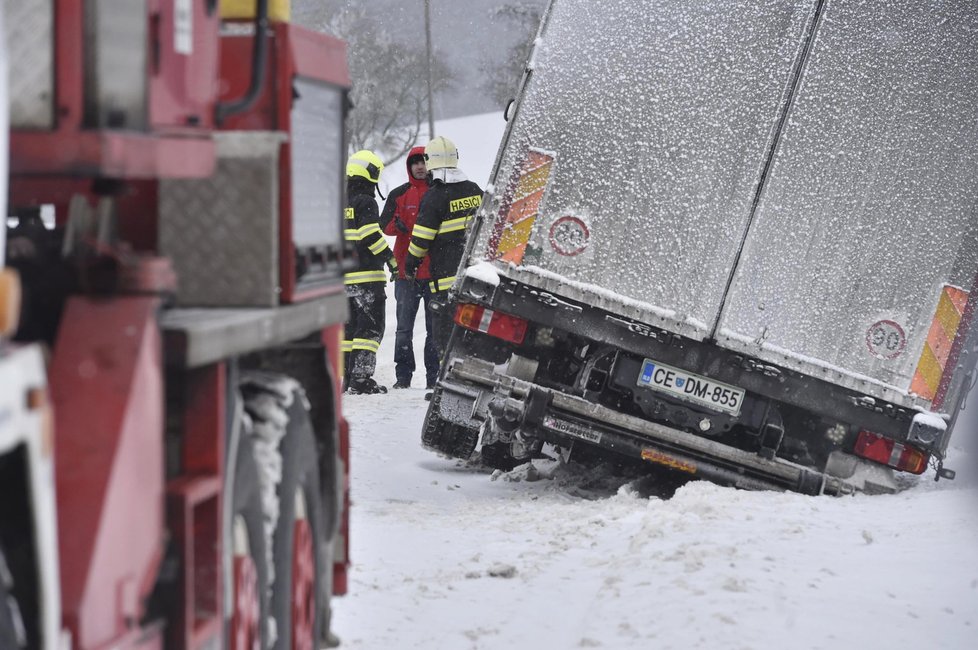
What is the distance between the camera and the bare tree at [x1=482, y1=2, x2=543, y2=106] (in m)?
44.6

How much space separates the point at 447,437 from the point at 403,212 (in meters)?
5.26

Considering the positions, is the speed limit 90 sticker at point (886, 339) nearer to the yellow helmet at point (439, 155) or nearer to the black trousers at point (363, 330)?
the yellow helmet at point (439, 155)

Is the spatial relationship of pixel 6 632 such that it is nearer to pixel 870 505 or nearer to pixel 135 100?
pixel 135 100

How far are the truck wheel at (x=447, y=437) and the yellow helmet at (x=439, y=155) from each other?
370 cm

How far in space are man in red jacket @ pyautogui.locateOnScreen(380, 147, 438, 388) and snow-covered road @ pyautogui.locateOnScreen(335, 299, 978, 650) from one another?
4995 mm

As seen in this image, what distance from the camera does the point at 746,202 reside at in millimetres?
7656

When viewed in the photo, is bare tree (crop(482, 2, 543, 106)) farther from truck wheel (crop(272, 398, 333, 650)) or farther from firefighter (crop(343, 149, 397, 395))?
truck wheel (crop(272, 398, 333, 650))

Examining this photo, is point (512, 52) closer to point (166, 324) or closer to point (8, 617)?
point (166, 324)

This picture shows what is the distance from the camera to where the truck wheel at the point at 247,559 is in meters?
3.29

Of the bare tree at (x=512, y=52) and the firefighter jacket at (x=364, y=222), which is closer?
the firefighter jacket at (x=364, y=222)

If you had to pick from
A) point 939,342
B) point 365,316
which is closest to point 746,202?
point 939,342

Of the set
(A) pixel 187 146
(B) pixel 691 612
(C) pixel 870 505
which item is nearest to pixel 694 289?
(C) pixel 870 505

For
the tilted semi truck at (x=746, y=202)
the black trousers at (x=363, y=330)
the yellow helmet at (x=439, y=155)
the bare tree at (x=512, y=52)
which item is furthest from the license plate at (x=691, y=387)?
the bare tree at (x=512, y=52)

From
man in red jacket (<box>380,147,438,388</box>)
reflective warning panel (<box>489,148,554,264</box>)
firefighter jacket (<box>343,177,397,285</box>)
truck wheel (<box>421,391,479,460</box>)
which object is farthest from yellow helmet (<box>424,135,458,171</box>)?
reflective warning panel (<box>489,148,554,264</box>)
